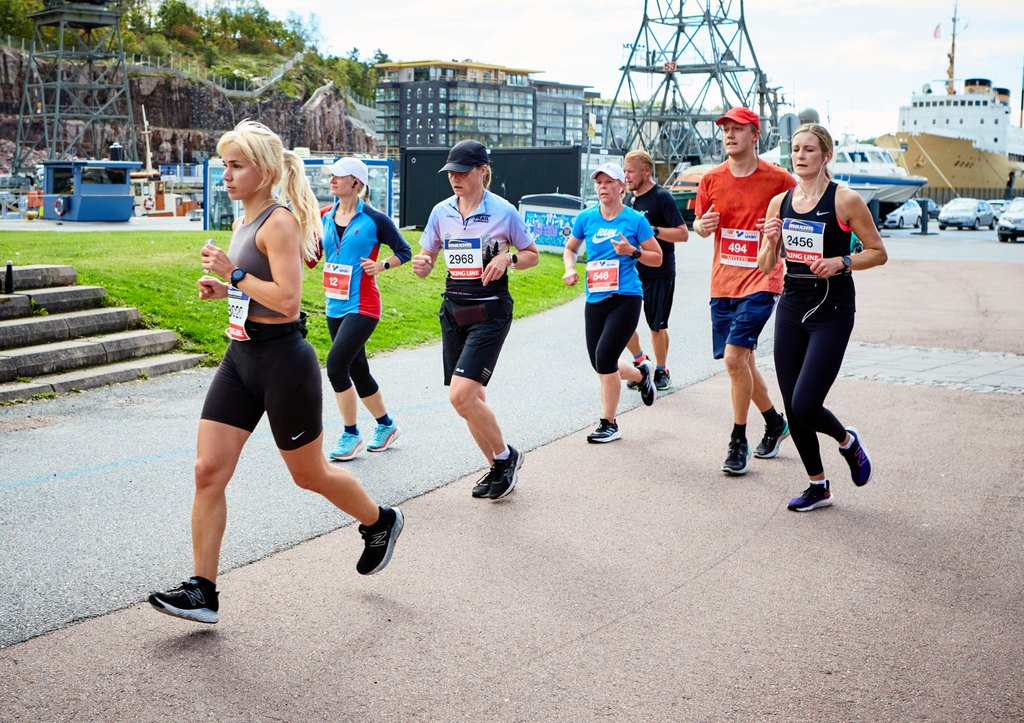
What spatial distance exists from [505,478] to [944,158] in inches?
3391

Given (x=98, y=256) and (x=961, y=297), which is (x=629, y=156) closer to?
(x=98, y=256)

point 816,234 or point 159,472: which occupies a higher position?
point 816,234

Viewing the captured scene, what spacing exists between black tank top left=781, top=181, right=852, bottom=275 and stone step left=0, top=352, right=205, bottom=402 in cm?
635

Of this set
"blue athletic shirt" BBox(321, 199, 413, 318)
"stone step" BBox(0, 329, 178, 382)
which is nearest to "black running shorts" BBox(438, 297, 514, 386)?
"blue athletic shirt" BBox(321, 199, 413, 318)

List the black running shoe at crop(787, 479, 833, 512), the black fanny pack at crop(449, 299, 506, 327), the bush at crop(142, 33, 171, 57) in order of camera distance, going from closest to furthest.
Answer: the black running shoe at crop(787, 479, 833, 512)
the black fanny pack at crop(449, 299, 506, 327)
the bush at crop(142, 33, 171, 57)

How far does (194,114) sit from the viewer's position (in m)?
104

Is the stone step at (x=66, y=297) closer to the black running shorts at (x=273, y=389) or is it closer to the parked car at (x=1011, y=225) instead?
the black running shorts at (x=273, y=389)

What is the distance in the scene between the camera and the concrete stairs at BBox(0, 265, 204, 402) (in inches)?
370

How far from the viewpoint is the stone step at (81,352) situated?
9383 millimetres

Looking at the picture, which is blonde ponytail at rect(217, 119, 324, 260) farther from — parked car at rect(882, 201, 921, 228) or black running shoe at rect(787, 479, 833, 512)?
parked car at rect(882, 201, 921, 228)

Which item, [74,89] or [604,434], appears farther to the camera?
[74,89]

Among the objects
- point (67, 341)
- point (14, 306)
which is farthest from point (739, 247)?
point (14, 306)

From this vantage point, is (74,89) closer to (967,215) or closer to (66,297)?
(967,215)

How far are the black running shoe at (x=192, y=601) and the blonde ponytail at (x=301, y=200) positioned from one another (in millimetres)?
1392
